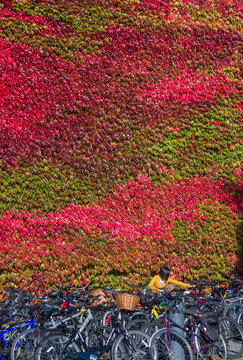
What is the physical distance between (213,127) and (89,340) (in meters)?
5.73

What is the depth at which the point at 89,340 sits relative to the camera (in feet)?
16.2

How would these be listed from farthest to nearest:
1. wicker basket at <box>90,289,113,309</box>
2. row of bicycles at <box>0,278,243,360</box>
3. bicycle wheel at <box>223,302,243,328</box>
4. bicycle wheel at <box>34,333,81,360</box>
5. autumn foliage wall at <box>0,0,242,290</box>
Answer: autumn foliage wall at <box>0,0,242,290</box>, bicycle wheel at <box>223,302,243,328</box>, wicker basket at <box>90,289,113,309</box>, row of bicycles at <box>0,278,243,360</box>, bicycle wheel at <box>34,333,81,360</box>

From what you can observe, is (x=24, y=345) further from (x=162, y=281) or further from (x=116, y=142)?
(x=116, y=142)

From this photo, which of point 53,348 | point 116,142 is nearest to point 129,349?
point 53,348

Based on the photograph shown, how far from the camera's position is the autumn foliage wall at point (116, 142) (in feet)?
25.8

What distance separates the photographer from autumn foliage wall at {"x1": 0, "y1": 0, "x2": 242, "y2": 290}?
7.87 meters

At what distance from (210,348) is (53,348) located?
186 centimetres

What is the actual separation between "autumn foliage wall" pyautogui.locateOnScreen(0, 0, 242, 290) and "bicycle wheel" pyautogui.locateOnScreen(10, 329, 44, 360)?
2867 millimetres

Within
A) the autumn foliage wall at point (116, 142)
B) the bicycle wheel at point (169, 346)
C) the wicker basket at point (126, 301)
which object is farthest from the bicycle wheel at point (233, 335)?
the autumn foliage wall at point (116, 142)

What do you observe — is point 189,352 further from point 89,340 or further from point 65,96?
point 65,96

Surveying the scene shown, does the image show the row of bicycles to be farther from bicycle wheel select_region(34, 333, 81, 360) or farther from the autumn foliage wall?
the autumn foliage wall

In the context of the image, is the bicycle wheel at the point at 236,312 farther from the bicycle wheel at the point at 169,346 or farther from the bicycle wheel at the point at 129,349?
the bicycle wheel at the point at 129,349

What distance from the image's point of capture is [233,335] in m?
5.32

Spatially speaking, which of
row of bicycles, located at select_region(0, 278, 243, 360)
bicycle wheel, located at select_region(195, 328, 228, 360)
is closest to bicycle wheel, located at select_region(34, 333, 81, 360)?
row of bicycles, located at select_region(0, 278, 243, 360)
